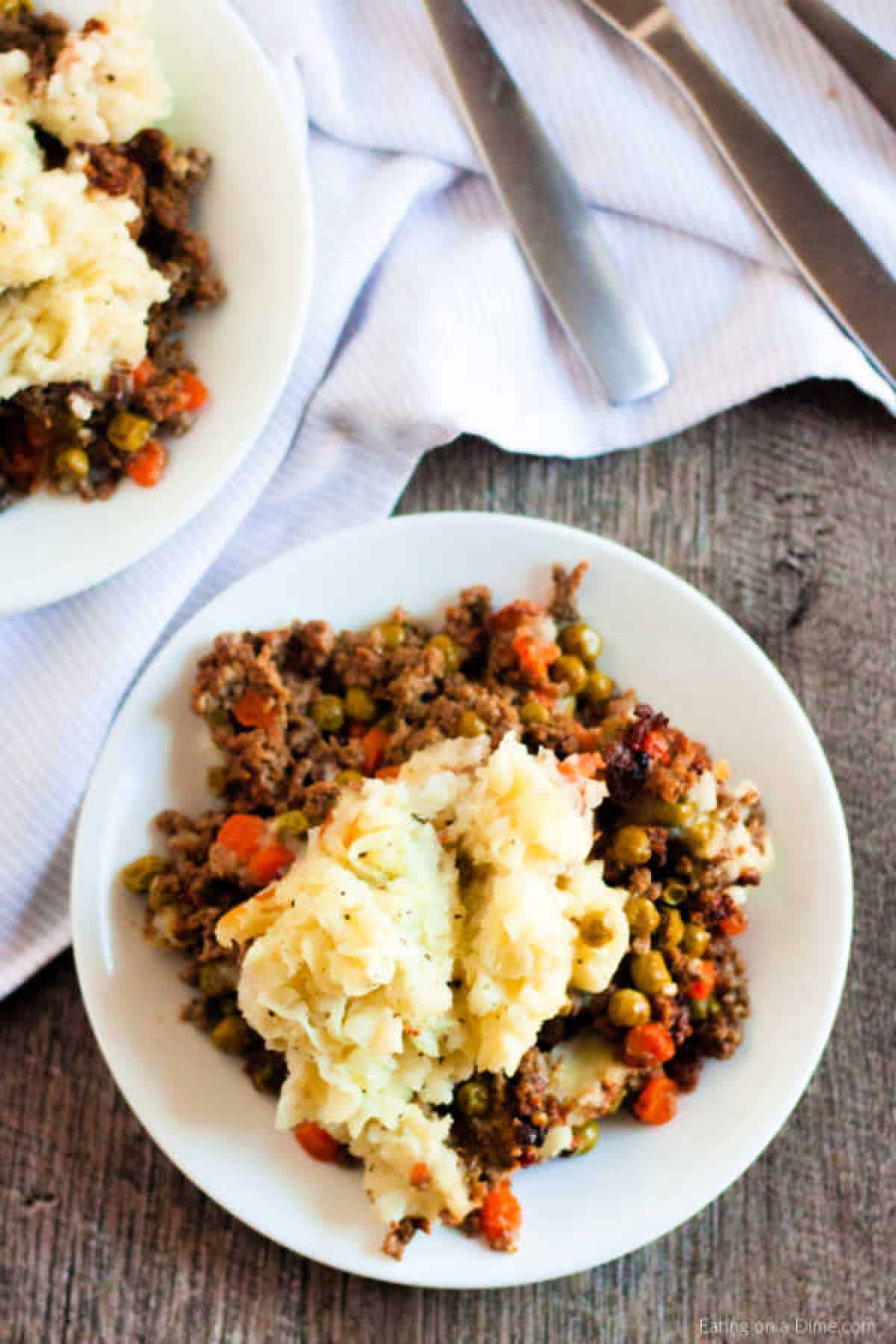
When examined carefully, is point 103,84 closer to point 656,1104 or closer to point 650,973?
point 650,973

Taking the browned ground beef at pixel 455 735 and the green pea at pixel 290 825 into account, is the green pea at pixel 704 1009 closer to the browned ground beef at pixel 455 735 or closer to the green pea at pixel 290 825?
the browned ground beef at pixel 455 735

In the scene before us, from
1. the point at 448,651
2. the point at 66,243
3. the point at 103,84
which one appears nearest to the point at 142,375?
the point at 66,243

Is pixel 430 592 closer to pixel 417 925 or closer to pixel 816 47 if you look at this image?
pixel 417 925

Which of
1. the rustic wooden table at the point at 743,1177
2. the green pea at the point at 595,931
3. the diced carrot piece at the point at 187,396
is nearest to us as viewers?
the green pea at the point at 595,931

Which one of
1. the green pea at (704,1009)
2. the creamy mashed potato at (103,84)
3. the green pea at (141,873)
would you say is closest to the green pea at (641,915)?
the green pea at (704,1009)

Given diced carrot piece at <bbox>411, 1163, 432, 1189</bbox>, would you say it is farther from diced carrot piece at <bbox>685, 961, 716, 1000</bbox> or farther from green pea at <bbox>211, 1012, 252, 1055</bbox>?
diced carrot piece at <bbox>685, 961, 716, 1000</bbox>

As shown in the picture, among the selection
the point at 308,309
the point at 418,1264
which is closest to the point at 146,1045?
the point at 418,1264
